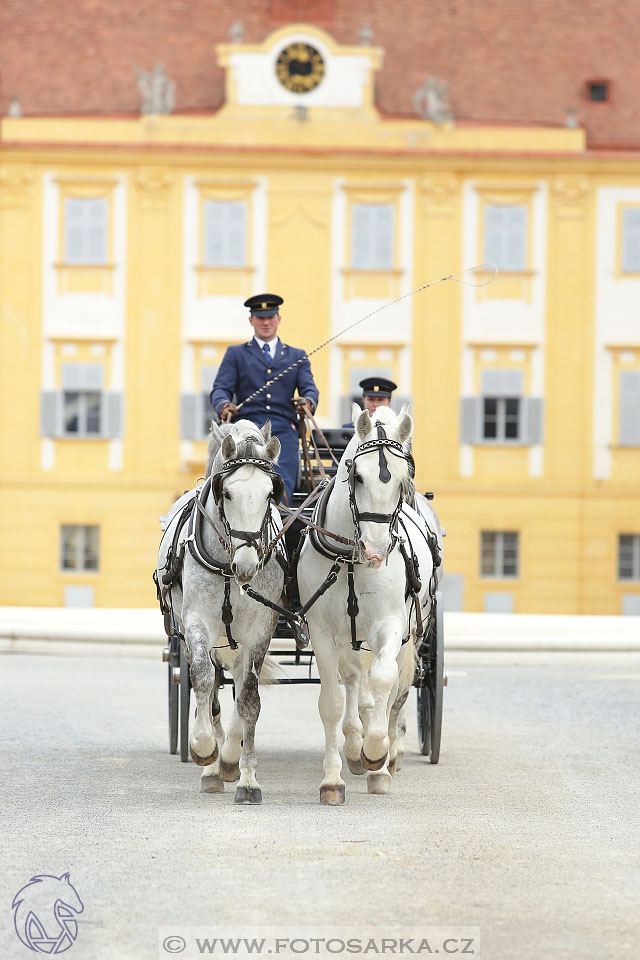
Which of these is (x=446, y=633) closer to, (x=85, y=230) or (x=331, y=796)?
(x=331, y=796)

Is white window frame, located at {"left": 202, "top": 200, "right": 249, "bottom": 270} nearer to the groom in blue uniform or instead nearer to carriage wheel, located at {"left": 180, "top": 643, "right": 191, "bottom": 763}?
the groom in blue uniform

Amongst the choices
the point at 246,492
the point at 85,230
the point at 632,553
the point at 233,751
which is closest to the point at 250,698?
the point at 233,751

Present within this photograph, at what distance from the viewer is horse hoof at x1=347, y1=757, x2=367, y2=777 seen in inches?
403

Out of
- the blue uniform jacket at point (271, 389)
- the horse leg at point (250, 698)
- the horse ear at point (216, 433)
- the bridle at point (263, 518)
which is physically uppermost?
the blue uniform jacket at point (271, 389)

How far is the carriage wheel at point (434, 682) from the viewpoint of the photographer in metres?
10.6

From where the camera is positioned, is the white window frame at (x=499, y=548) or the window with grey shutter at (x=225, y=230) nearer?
the window with grey shutter at (x=225, y=230)

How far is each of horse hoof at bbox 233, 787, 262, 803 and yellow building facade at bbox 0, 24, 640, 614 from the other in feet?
90.5

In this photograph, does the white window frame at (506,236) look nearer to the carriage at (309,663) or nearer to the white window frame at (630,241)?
the white window frame at (630,241)

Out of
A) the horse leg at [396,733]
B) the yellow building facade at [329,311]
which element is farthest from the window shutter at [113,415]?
the horse leg at [396,733]

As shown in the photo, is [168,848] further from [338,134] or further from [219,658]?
[338,134]

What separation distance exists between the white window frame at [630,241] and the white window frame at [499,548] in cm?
634

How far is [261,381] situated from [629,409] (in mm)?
27348

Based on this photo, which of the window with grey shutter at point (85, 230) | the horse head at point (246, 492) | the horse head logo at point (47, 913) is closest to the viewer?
the horse head logo at point (47, 913)

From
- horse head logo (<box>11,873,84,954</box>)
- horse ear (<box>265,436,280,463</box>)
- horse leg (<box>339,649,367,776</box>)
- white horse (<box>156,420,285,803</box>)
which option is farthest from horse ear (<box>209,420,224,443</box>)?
horse head logo (<box>11,873,84,954</box>)
